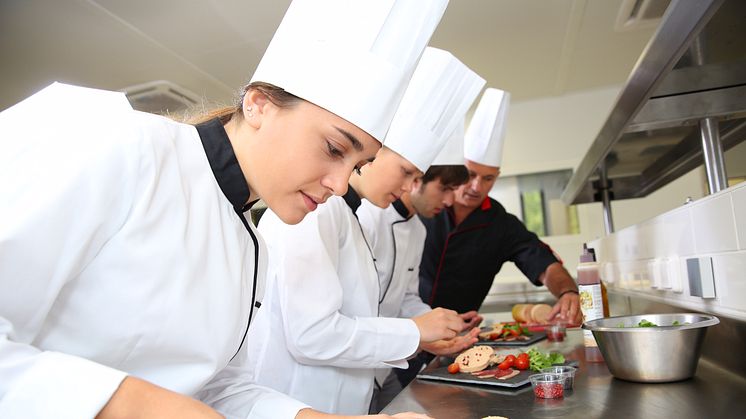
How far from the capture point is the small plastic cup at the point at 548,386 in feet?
3.84

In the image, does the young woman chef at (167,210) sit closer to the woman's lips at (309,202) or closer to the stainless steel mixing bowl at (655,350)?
the woman's lips at (309,202)

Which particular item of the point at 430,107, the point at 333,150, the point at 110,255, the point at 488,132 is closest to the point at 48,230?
the point at 110,255

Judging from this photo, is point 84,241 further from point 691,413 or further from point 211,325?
point 691,413

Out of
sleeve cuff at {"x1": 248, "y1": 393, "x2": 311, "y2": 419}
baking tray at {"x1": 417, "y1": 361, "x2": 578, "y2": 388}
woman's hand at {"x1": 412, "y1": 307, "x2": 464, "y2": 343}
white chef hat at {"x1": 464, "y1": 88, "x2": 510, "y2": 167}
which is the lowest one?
sleeve cuff at {"x1": 248, "y1": 393, "x2": 311, "y2": 419}

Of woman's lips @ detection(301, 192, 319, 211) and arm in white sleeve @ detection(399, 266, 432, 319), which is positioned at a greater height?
woman's lips @ detection(301, 192, 319, 211)

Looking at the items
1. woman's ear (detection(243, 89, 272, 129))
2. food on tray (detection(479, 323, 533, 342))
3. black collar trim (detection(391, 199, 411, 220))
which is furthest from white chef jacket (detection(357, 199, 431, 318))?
woman's ear (detection(243, 89, 272, 129))

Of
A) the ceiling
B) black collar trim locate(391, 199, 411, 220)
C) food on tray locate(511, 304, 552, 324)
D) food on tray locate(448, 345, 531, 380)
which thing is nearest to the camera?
food on tray locate(448, 345, 531, 380)

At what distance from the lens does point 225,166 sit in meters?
1.00

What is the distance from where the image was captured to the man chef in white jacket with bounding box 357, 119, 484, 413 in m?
2.16

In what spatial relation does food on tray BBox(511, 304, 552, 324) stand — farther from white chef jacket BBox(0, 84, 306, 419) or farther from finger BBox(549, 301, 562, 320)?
white chef jacket BBox(0, 84, 306, 419)

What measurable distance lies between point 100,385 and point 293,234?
34.8 inches

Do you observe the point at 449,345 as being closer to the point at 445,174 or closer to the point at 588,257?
the point at 588,257

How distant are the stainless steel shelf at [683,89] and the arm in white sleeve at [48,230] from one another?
0.83 metres

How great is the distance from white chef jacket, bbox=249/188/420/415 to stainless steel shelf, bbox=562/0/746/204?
76cm
